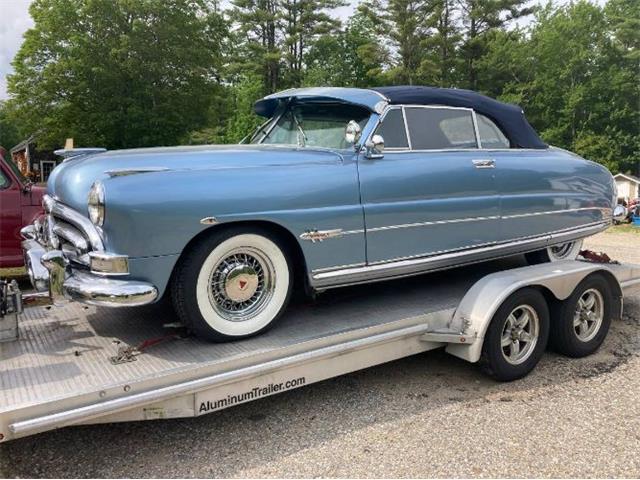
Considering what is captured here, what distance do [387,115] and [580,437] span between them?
244cm

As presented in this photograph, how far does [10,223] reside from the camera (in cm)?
666

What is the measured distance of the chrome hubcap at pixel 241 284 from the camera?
334cm

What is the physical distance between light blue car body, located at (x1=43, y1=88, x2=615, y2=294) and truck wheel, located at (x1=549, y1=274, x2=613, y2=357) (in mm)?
638

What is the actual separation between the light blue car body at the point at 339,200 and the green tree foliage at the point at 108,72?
71.3ft

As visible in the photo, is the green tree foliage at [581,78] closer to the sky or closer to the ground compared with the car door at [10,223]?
closer to the sky

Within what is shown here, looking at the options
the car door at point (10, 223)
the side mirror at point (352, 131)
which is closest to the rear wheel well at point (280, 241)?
the side mirror at point (352, 131)

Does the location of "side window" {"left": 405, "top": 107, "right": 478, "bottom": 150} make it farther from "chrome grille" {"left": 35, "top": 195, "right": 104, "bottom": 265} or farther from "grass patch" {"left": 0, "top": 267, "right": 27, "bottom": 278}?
"grass patch" {"left": 0, "top": 267, "right": 27, "bottom": 278}

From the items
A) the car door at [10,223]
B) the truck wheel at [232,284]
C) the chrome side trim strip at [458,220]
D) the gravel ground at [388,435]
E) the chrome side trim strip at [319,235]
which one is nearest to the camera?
the gravel ground at [388,435]

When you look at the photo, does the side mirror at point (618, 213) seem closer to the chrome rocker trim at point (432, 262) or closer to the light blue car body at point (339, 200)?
the chrome rocker trim at point (432, 262)

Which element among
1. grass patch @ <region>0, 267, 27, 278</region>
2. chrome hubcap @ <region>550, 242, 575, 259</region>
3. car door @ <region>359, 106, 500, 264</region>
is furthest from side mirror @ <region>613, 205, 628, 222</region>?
grass patch @ <region>0, 267, 27, 278</region>

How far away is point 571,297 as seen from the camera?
4.35 meters

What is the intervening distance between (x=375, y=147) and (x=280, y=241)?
0.94 metres

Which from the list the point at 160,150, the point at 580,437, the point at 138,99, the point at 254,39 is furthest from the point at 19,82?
the point at 580,437

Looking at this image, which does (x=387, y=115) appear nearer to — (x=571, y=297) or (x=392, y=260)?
(x=392, y=260)
